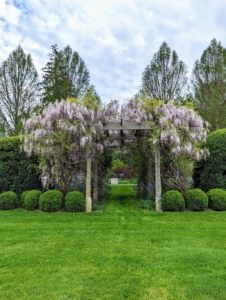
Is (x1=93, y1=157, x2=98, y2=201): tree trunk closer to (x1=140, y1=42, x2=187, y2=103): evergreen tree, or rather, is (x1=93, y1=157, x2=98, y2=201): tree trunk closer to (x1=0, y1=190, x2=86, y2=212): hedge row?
(x1=0, y1=190, x2=86, y2=212): hedge row

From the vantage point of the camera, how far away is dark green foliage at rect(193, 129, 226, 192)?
7234 millimetres

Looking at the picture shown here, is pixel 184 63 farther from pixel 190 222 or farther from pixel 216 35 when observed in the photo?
pixel 190 222

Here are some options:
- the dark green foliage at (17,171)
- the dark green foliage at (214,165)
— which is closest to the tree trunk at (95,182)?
the dark green foliage at (17,171)

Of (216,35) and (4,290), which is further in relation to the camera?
(216,35)

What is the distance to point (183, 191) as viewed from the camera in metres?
7.47

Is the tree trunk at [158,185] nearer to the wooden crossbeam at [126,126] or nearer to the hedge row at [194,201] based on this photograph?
the hedge row at [194,201]

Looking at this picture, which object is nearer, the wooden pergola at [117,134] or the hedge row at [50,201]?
the hedge row at [50,201]

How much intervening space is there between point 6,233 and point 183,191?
5058 mm

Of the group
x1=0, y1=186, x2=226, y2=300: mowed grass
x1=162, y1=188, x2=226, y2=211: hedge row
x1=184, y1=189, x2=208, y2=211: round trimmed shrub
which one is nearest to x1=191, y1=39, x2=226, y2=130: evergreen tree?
x1=162, y1=188, x2=226, y2=211: hedge row

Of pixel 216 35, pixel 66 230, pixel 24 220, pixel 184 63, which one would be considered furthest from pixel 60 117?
pixel 216 35

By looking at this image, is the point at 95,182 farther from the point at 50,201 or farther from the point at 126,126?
the point at 126,126

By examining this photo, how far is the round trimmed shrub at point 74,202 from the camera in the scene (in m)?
6.80

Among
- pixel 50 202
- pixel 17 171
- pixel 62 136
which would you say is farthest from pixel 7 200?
pixel 62 136

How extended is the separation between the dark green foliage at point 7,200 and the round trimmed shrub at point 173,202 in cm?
448
